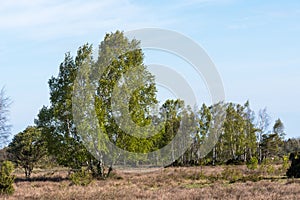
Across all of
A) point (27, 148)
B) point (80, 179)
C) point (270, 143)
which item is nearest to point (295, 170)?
point (80, 179)

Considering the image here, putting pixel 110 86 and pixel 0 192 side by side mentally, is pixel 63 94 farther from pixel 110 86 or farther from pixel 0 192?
pixel 0 192

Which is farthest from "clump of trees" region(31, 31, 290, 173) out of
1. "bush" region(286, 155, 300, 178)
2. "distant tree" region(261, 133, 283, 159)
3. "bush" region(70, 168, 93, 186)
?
"distant tree" region(261, 133, 283, 159)

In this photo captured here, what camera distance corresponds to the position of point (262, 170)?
3766cm

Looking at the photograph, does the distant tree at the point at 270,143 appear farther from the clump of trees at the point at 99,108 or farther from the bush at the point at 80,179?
the bush at the point at 80,179

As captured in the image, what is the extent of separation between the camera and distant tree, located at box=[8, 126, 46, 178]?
3912 cm

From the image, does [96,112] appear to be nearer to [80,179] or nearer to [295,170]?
[80,179]

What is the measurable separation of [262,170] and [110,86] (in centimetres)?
1373

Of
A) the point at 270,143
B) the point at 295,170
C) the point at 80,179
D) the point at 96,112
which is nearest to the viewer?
the point at 80,179

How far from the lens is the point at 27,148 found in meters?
39.2

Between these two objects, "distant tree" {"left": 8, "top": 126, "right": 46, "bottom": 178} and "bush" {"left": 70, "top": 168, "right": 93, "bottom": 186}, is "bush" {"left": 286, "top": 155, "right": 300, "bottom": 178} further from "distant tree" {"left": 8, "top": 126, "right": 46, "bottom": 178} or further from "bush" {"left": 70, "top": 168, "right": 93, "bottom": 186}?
"distant tree" {"left": 8, "top": 126, "right": 46, "bottom": 178}

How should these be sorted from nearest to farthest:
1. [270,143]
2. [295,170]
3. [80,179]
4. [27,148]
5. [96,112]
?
1. [80,179]
2. [295,170]
3. [96,112]
4. [27,148]
5. [270,143]

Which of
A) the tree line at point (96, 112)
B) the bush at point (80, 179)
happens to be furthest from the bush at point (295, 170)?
the bush at point (80, 179)

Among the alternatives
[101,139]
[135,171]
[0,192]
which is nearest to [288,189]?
[0,192]

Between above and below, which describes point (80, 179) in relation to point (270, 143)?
below
